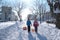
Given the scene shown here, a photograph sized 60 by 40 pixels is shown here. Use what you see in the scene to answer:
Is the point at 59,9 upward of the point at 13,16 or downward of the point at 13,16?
→ upward

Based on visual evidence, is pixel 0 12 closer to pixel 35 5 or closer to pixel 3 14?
pixel 3 14

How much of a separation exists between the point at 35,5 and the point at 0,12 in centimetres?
4953

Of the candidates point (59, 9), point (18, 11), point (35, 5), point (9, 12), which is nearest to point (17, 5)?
point (18, 11)

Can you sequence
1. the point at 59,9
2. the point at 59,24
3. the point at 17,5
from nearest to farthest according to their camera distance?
the point at 59,24 → the point at 59,9 → the point at 17,5

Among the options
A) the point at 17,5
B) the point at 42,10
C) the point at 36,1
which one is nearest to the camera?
the point at 42,10

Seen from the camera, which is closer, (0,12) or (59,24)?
(59,24)

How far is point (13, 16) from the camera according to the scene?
4712 inches

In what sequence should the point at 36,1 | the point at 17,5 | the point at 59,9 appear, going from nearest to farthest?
the point at 59,9 → the point at 36,1 → the point at 17,5

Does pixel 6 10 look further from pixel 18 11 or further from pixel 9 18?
pixel 18 11

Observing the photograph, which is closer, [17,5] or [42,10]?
[42,10]

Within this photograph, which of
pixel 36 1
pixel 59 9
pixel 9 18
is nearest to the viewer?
pixel 59 9

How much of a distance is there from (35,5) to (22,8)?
68.5ft

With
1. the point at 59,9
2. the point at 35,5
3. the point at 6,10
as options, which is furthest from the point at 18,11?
the point at 59,9

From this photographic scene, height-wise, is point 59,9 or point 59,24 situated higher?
point 59,9
